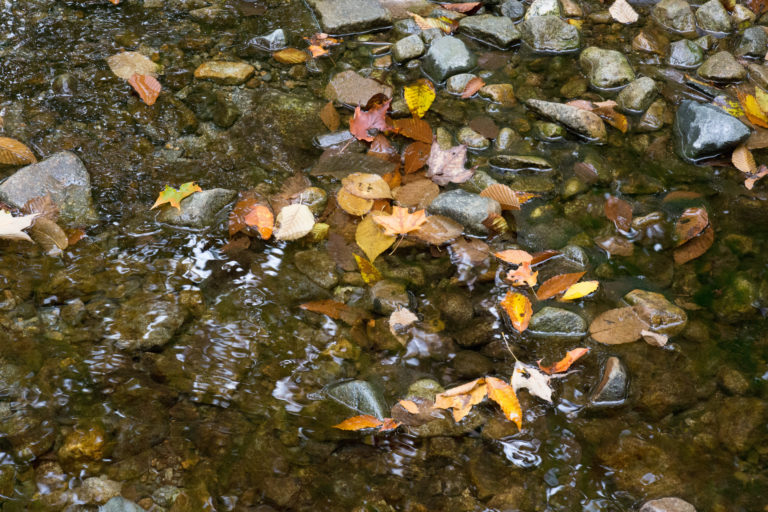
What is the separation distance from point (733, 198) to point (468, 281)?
1.76m

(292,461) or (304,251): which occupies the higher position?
(304,251)

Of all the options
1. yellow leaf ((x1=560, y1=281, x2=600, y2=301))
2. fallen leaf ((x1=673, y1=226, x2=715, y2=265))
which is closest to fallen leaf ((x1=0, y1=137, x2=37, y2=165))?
yellow leaf ((x1=560, y1=281, x2=600, y2=301))

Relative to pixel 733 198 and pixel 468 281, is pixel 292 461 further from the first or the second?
pixel 733 198

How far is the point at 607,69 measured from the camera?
419 cm

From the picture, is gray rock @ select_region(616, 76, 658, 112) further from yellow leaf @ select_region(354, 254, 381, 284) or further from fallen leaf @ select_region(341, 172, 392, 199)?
yellow leaf @ select_region(354, 254, 381, 284)

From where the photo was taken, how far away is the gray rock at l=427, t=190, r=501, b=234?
317 centimetres

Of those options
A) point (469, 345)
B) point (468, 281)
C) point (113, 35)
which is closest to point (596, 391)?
point (469, 345)

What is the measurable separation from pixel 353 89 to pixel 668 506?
3.14 m

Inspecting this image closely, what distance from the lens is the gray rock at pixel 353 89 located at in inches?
158

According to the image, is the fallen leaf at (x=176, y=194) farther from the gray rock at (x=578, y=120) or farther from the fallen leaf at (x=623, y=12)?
the fallen leaf at (x=623, y=12)

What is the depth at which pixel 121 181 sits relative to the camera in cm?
338

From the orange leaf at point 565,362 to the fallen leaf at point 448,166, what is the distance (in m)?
1.25

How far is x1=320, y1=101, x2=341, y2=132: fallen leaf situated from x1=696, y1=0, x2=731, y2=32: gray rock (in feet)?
10.4

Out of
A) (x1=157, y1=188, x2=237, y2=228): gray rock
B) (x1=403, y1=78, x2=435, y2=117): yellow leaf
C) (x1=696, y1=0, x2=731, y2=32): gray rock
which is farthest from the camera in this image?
(x1=696, y1=0, x2=731, y2=32): gray rock
